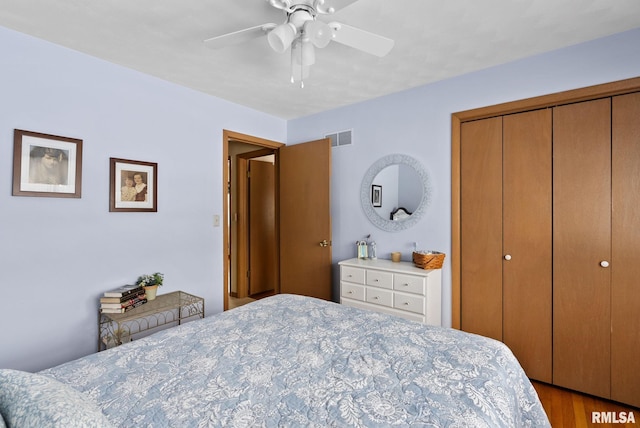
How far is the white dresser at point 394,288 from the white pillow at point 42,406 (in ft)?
7.10

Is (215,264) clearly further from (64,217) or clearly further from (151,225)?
(64,217)

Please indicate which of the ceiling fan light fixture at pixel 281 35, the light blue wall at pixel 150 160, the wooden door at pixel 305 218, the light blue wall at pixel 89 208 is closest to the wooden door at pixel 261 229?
the wooden door at pixel 305 218

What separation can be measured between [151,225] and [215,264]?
0.75 meters

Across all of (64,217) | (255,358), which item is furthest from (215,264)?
(255,358)

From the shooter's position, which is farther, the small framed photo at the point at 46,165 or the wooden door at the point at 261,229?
the wooden door at the point at 261,229

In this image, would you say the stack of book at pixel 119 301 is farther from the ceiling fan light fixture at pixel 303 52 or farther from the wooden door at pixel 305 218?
the ceiling fan light fixture at pixel 303 52

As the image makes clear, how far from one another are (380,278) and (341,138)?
161 cm

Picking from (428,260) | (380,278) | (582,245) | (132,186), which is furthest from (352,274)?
(132,186)

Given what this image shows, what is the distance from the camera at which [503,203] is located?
243 centimetres

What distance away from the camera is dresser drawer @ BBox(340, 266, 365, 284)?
111 inches

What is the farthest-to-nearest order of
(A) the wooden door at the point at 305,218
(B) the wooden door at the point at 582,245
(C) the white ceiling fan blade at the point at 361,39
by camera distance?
1. (A) the wooden door at the point at 305,218
2. (B) the wooden door at the point at 582,245
3. (C) the white ceiling fan blade at the point at 361,39

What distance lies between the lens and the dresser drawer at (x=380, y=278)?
2.64m

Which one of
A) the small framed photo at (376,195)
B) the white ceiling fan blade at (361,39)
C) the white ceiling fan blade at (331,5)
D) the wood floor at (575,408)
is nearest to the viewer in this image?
the white ceiling fan blade at (331,5)

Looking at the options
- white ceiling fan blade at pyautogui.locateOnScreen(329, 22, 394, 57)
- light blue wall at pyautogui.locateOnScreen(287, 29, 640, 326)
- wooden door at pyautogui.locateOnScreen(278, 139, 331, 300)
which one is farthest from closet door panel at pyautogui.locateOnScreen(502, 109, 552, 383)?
wooden door at pyautogui.locateOnScreen(278, 139, 331, 300)
